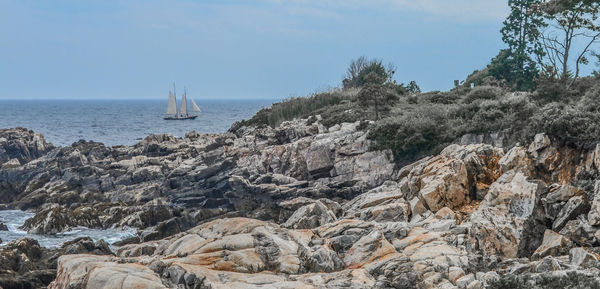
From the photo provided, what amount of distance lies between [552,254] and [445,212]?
160 inches

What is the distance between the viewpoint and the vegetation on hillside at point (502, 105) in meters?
18.1

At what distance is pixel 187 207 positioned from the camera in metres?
31.9

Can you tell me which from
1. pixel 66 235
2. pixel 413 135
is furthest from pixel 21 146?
pixel 413 135

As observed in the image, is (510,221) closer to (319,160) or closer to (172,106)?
(319,160)

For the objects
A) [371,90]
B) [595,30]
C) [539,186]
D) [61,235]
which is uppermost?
[595,30]

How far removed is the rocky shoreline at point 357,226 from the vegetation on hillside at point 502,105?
121 centimetres

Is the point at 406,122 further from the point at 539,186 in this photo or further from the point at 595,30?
the point at 595,30

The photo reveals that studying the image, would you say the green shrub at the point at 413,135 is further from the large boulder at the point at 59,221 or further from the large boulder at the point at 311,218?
the large boulder at the point at 59,221

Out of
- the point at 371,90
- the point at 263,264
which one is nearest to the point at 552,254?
the point at 263,264

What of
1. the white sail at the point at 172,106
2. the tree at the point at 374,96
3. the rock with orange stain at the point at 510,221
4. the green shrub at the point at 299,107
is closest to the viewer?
the rock with orange stain at the point at 510,221

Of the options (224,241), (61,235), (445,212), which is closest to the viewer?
(224,241)

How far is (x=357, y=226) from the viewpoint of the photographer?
1453 centimetres

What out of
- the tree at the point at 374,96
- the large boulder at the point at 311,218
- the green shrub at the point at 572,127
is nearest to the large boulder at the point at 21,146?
the tree at the point at 374,96

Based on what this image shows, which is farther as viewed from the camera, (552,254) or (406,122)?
(406,122)
